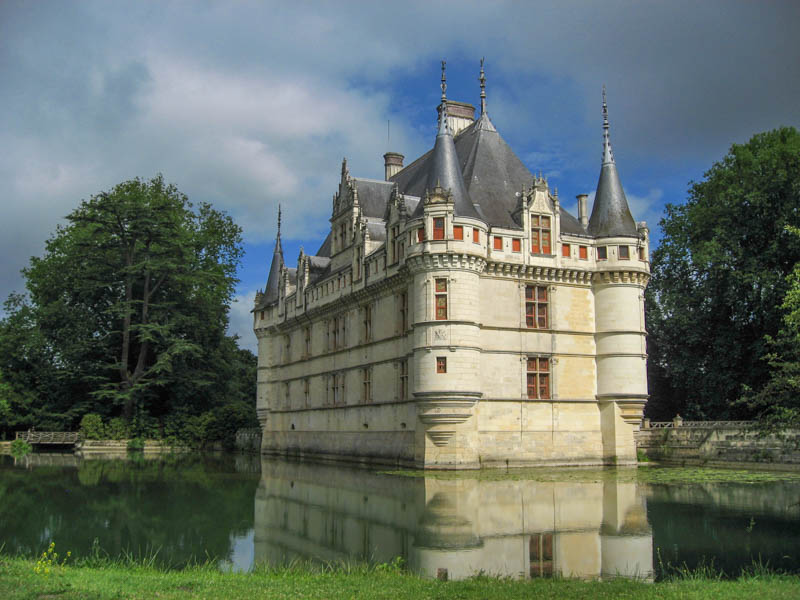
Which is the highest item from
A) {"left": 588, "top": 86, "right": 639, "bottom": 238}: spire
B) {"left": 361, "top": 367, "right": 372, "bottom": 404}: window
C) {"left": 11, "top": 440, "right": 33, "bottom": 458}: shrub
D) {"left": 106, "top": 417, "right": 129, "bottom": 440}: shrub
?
{"left": 588, "top": 86, "right": 639, "bottom": 238}: spire

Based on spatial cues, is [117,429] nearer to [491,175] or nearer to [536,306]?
[491,175]

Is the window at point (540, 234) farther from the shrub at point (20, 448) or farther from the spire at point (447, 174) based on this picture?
the shrub at point (20, 448)

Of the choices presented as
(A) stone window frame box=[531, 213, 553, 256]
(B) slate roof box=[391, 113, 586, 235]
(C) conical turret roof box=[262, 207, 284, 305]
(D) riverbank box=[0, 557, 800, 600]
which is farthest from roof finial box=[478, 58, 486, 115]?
(D) riverbank box=[0, 557, 800, 600]

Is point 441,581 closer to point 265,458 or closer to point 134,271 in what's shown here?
point 265,458

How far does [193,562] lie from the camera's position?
11.2 m

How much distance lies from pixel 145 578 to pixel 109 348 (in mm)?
38174

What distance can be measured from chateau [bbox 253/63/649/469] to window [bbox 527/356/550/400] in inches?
1.9

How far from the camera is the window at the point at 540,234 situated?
28906 millimetres

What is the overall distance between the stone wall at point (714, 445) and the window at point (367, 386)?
35.2ft

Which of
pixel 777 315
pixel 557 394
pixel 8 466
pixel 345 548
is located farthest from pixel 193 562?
pixel 777 315

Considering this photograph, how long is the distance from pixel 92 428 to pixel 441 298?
24957 millimetres

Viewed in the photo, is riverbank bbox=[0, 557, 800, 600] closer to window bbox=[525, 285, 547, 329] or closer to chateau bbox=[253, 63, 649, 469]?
chateau bbox=[253, 63, 649, 469]

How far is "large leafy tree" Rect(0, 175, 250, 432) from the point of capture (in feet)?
141

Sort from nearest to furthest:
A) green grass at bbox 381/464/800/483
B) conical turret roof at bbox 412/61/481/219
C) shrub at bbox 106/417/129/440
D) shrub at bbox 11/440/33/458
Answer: green grass at bbox 381/464/800/483
conical turret roof at bbox 412/61/481/219
shrub at bbox 11/440/33/458
shrub at bbox 106/417/129/440
